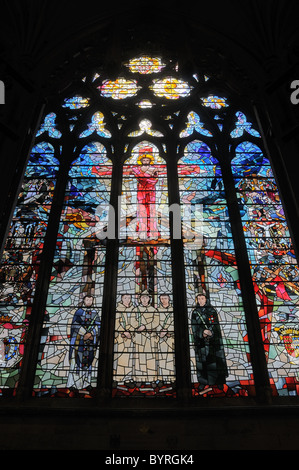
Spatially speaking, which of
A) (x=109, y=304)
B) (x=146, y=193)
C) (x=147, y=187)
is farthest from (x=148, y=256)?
(x=147, y=187)

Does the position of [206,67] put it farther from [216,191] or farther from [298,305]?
[298,305]

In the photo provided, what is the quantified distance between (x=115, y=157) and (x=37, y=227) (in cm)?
191

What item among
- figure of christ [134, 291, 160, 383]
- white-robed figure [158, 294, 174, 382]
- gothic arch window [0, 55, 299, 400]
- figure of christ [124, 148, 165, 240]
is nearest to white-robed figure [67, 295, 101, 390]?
gothic arch window [0, 55, 299, 400]

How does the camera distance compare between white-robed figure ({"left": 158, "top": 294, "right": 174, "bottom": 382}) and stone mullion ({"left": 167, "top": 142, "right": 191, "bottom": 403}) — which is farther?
white-robed figure ({"left": 158, "top": 294, "right": 174, "bottom": 382})

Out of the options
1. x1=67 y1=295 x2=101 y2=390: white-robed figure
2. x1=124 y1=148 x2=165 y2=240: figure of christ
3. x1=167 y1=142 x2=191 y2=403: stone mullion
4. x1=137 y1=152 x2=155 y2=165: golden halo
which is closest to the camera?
x1=167 y1=142 x2=191 y2=403: stone mullion

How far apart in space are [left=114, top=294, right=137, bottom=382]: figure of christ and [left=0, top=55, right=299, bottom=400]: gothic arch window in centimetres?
2

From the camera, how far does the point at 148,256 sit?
715 cm

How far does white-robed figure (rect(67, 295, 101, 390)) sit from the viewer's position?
19.9 ft

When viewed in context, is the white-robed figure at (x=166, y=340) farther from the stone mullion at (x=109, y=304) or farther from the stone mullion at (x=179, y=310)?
the stone mullion at (x=109, y=304)

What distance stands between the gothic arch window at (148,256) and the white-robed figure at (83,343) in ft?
0.04

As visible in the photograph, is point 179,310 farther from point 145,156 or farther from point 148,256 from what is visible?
point 145,156

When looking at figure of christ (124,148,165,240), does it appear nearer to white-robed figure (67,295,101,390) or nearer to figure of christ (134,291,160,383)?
figure of christ (134,291,160,383)

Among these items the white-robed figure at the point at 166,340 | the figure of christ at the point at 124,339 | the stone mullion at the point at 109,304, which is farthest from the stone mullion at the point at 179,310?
the stone mullion at the point at 109,304

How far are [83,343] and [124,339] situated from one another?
0.54 meters
